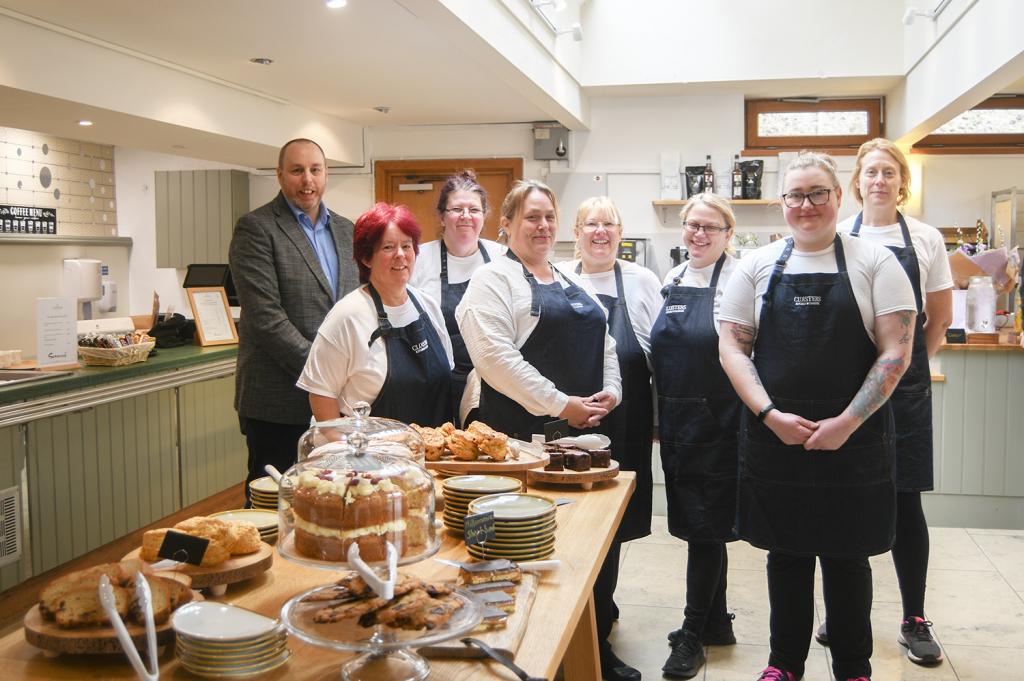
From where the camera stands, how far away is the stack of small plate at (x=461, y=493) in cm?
208

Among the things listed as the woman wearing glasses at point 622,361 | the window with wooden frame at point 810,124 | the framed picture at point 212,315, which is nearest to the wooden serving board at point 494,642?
the woman wearing glasses at point 622,361

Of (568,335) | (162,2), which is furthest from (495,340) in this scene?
(162,2)

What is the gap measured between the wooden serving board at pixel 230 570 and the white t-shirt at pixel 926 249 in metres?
2.50

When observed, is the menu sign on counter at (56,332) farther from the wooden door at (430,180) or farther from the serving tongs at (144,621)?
the wooden door at (430,180)

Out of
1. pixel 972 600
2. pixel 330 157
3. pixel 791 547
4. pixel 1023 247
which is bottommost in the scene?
pixel 972 600

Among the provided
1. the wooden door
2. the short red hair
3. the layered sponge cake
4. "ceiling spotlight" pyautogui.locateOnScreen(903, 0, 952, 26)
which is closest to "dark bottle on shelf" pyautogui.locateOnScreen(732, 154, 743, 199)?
the wooden door

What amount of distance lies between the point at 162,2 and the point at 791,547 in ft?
10.4

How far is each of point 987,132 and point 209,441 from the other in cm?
565

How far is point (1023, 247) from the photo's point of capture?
6.64 m

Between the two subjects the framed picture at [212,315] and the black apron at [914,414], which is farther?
the framed picture at [212,315]

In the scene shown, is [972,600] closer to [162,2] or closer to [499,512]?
[499,512]

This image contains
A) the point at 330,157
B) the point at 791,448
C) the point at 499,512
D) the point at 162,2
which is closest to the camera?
the point at 499,512

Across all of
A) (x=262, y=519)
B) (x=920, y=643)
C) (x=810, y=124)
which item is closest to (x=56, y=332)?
(x=262, y=519)

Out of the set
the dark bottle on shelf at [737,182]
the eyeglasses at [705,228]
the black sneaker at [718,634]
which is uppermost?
the dark bottle on shelf at [737,182]
